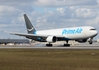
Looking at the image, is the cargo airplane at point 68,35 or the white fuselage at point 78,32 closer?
the white fuselage at point 78,32

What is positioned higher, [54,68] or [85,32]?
[85,32]

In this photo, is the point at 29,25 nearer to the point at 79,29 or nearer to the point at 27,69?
the point at 79,29

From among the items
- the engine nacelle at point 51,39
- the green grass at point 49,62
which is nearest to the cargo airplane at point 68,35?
the engine nacelle at point 51,39

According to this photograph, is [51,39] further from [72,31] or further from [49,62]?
[49,62]

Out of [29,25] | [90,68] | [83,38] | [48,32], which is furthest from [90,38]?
[90,68]

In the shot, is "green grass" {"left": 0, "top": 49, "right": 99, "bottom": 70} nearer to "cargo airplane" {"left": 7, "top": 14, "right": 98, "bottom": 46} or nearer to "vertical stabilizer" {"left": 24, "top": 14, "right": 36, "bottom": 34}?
"cargo airplane" {"left": 7, "top": 14, "right": 98, "bottom": 46}

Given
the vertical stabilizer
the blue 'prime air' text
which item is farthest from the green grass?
the vertical stabilizer

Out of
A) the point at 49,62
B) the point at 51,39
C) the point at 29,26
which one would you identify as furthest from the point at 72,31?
the point at 49,62

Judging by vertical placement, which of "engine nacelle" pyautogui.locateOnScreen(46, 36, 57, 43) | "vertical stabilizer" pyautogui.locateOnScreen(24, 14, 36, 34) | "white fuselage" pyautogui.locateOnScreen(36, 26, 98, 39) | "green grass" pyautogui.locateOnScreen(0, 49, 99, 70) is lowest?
"green grass" pyautogui.locateOnScreen(0, 49, 99, 70)

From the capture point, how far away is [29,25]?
3524 inches

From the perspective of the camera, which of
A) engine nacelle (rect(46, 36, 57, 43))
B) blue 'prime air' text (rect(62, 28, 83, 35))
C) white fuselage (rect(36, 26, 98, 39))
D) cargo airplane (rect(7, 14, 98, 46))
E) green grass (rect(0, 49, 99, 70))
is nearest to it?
green grass (rect(0, 49, 99, 70))

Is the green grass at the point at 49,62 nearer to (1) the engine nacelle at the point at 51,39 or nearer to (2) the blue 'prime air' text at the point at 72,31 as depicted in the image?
(2) the blue 'prime air' text at the point at 72,31

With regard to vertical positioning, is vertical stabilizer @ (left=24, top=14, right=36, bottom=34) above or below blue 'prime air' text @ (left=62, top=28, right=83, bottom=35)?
above

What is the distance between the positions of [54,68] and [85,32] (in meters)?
51.2
